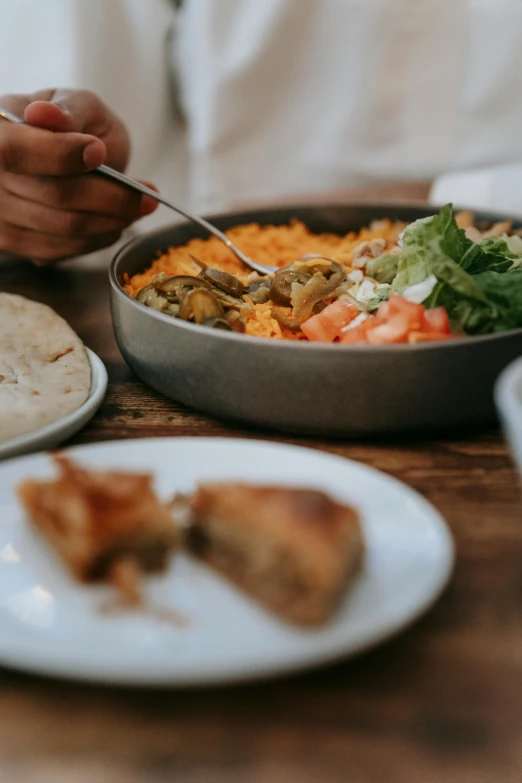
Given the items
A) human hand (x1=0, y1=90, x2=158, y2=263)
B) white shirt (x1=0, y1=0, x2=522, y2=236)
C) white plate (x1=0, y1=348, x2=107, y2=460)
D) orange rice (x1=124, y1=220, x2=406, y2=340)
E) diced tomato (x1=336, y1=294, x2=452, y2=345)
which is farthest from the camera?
white shirt (x1=0, y1=0, x2=522, y2=236)

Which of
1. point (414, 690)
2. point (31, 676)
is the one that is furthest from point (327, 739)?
point (31, 676)

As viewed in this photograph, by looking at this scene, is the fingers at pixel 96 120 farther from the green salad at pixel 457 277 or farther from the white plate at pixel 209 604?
the white plate at pixel 209 604

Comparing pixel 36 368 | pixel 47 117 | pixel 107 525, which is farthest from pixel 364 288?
pixel 107 525

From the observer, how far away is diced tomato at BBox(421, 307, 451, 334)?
152 cm

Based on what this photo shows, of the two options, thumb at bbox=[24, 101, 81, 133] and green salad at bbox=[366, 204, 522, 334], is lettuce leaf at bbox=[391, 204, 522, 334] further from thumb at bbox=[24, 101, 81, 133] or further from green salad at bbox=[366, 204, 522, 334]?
thumb at bbox=[24, 101, 81, 133]

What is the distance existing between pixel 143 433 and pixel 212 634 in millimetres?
727

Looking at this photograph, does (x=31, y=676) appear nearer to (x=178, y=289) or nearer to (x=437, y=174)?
(x=178, y=289)

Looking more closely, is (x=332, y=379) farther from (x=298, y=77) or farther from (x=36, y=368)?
(x=298, y=77)

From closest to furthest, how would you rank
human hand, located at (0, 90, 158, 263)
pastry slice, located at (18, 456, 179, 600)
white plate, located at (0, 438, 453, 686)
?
white plate, located at (0, 438, 453, 686) → pastry slice, located at (18, 456, 179, 600) → human hand, located at (0, 90, 158, 263)

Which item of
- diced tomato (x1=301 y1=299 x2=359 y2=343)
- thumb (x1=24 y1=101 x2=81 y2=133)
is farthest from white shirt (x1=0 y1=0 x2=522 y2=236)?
diced tomato (x1=301 y1=299 x2=359 y2=343)

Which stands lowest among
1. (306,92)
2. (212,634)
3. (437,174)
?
(437,174)

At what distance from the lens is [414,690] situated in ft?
2.97

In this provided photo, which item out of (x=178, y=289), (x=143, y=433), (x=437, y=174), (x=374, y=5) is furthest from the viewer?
(x=437, y=174)

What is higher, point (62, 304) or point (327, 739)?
point (327, 739)
